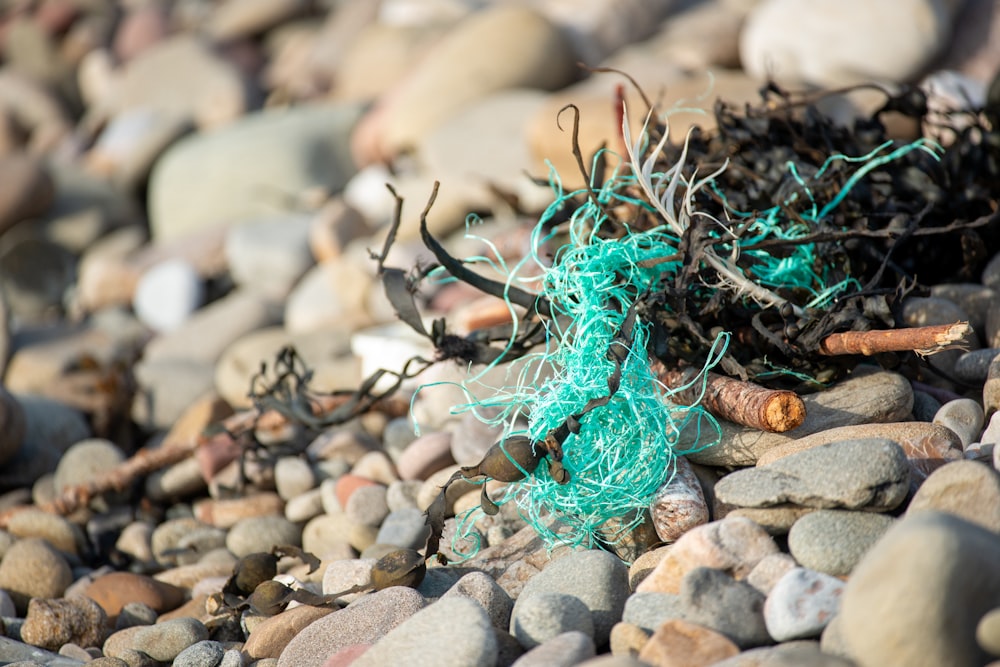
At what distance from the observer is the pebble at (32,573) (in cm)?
337

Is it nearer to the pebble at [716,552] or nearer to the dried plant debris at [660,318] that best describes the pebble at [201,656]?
the dried plant debris at [660,318]

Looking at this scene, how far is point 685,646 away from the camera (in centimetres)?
198

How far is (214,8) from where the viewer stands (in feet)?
36.6

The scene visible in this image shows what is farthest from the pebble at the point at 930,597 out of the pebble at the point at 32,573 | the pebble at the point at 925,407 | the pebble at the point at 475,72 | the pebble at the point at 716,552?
the pebble at the point at 475,72

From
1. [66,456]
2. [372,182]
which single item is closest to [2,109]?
[372,182]

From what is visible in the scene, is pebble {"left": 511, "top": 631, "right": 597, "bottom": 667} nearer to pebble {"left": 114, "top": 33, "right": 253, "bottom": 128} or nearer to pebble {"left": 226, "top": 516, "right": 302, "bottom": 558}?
pebble {"left": 226, "top": 516, "right": 302, "bottom": 558}

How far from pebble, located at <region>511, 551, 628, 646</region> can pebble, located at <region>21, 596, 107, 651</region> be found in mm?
1468

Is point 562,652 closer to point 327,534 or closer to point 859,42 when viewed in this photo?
point 327,534

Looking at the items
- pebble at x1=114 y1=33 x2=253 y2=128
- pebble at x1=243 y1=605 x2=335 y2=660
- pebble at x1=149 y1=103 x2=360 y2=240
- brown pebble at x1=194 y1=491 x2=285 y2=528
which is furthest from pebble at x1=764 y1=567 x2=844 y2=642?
pebble at x1=114 y1=33 x2=253 y2=128

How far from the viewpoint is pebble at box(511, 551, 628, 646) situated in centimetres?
227

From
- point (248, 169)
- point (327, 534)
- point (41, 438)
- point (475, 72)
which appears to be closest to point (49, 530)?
point (41, 438)

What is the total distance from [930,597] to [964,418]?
3.59ft

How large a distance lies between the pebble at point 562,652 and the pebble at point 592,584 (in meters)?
0.18

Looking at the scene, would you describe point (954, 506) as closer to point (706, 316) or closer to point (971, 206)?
point (706, 316)
